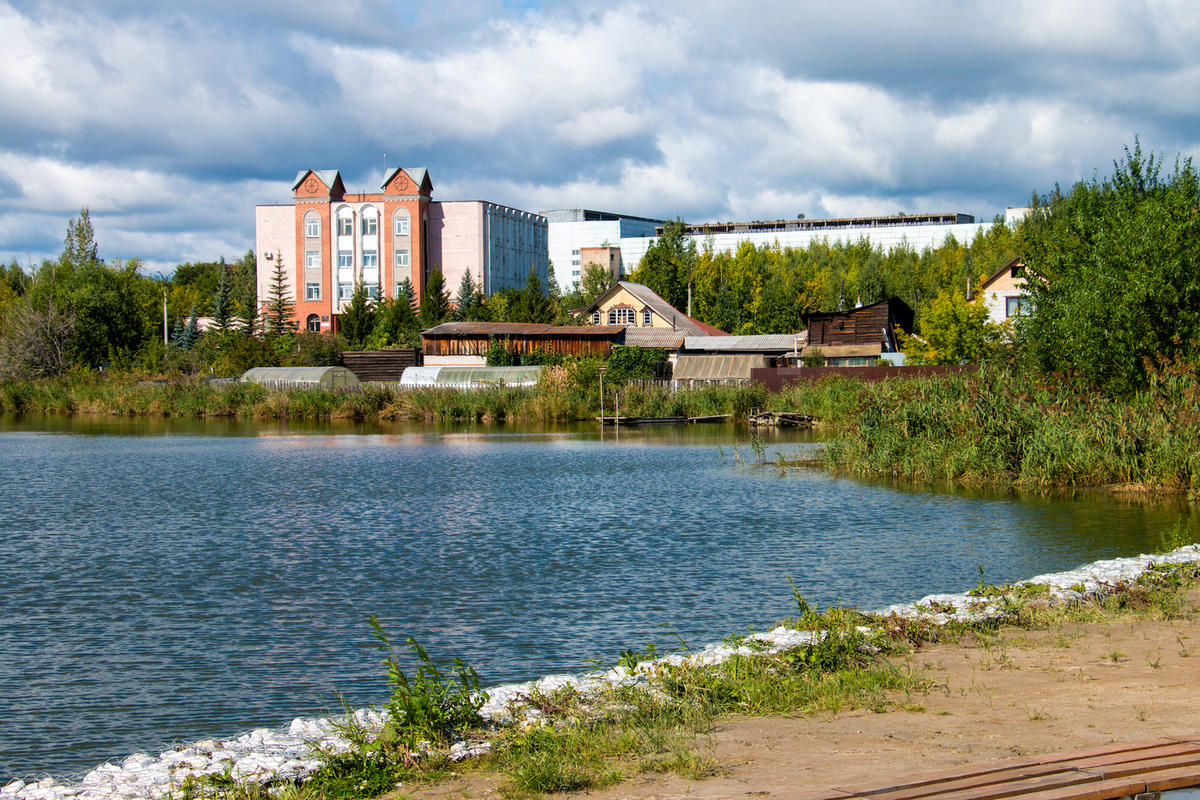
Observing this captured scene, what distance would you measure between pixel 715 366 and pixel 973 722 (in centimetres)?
5772

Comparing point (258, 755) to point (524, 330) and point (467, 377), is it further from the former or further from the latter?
point (524, 330)

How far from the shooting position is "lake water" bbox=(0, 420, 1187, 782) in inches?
405

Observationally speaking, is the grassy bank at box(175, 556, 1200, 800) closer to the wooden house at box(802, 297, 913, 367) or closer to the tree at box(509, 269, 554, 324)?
the wooden house at box(802, 297, 913, 367)

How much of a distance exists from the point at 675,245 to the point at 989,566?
9273 centimetres

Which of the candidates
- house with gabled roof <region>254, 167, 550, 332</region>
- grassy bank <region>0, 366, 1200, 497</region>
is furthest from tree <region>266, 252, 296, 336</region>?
grassy bank <region>0, 366, 1200, 497</region>

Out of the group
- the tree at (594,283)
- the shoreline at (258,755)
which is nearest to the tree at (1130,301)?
the shoreline at (258,755)

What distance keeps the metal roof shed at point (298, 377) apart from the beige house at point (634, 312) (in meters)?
20.0

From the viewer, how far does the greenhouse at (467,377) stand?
199 feet

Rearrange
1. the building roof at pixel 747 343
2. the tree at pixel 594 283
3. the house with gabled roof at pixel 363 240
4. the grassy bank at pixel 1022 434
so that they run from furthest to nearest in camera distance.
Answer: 1. the tree at pixel 594 283
2. the house with gabled roof at pixel 363 240
3. the building roof at pixel 747 343
4. the grassy bank at pixel 1022 434

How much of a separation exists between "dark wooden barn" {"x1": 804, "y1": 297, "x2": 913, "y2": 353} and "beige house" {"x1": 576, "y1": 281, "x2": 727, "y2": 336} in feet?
28.1

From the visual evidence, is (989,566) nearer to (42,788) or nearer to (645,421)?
→ (42,788)

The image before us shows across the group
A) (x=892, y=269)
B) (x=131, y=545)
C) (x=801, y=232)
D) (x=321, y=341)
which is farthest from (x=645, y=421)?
(x=801, y=232)

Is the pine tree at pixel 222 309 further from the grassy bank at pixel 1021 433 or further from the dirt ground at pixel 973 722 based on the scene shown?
the dirt ground at pixel 973 722

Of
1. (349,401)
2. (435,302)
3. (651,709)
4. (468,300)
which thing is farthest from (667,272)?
(651,709)
